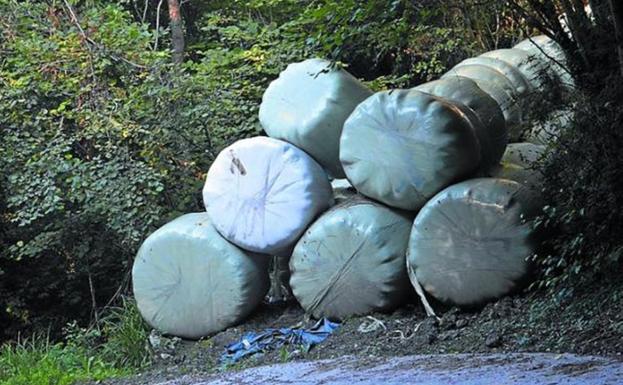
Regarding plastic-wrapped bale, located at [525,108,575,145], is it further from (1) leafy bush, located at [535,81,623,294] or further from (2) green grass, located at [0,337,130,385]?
(2) green grass, located at [0,337,130,385]

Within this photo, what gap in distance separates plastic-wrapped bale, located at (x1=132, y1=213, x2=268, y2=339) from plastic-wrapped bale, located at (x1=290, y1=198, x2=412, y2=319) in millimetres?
605

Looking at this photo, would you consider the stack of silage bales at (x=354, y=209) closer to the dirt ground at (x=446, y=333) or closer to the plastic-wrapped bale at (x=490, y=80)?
the dirt ground at (x=446, y=333)

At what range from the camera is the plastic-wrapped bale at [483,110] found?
289 inches

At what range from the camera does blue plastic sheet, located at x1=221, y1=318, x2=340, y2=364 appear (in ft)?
23.8

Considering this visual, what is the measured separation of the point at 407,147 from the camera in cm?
707

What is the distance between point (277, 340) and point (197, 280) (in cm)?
104

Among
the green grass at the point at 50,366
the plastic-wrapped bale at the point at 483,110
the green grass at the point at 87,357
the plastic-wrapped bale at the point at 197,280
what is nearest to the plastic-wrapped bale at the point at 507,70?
the plastic-wrapped bale at the point at 483,110

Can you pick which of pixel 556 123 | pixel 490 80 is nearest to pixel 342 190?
pixel 490 80

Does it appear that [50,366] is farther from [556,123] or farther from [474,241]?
[556,123]

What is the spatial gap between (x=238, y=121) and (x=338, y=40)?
13.4 feet

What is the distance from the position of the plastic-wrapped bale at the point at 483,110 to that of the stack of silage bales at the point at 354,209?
0.5 inches

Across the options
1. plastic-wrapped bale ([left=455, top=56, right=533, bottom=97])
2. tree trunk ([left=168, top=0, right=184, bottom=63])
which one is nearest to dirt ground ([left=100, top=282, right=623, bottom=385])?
plastic-wrapped bale ([left=455, top=56, right=533, bottom=97])

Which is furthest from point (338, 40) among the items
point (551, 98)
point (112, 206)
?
point (112, 206)

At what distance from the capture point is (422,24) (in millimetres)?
7000
